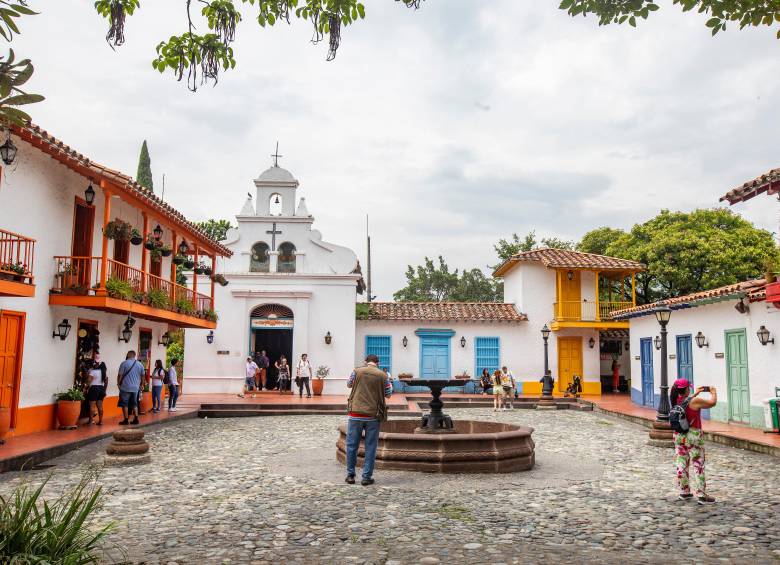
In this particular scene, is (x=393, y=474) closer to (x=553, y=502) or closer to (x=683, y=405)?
(x=553, y=502)

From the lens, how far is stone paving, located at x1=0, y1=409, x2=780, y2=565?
520 centimetres

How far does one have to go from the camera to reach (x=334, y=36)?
206 inches

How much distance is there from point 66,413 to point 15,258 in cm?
324

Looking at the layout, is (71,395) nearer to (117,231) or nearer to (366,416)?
(117,231)

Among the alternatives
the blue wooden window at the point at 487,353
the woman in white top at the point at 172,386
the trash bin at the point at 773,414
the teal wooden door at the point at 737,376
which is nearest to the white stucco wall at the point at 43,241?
the woman in white top at the point at 172,386

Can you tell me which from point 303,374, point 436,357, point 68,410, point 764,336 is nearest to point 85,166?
point 68,410

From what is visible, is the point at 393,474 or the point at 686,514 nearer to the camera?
the point at 686,514

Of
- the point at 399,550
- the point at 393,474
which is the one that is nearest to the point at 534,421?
the point at 393,474

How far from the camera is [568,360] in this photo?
25.7m

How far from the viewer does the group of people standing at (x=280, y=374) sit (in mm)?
21688

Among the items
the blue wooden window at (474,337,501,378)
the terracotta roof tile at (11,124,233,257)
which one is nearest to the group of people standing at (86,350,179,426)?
the terracotta roof tile at (11,124,233,257)

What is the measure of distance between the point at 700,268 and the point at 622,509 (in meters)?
23.2

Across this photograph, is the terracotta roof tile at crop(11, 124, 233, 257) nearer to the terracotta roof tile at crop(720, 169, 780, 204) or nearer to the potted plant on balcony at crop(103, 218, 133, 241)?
the potted plant on balcony at crop(103, 218, 133, 241)

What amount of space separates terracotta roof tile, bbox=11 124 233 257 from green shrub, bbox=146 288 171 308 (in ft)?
6.23
